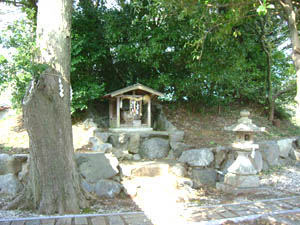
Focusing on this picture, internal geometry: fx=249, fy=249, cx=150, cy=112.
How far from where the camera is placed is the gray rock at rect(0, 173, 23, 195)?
5.52 metres

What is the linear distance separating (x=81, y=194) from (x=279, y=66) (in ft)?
35.3

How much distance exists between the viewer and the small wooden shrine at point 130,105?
8344 mm

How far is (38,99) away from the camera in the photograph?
405 cm

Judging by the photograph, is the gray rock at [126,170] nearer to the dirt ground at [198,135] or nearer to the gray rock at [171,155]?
the dirt ground at [198,135]

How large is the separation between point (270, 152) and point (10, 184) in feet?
26.2

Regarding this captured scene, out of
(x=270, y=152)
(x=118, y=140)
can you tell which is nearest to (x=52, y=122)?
(x=118, y=140)

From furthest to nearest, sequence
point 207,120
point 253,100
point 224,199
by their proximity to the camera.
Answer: point 253,100 → point 207,120 → point 224,199

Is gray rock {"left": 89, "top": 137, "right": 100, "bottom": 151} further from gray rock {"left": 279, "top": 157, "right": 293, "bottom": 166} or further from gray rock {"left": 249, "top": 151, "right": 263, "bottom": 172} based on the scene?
gray rock {"left": 279, "top": 157, "right": 293, "bottom": 166}

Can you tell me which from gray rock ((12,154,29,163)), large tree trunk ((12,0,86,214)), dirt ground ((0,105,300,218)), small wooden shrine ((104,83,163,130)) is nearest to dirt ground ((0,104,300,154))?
dirt ground ((0,105,300,218))

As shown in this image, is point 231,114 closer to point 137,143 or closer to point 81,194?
point 137,143

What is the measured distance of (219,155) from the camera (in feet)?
25.5

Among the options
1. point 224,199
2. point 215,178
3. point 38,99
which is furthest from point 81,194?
point 215,178

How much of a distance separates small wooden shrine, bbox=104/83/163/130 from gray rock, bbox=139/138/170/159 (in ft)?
2.09

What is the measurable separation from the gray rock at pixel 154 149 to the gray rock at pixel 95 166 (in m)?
1.77
